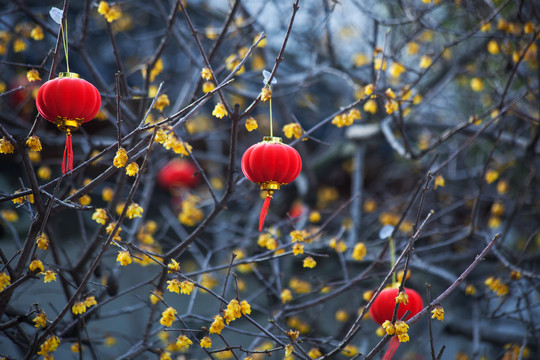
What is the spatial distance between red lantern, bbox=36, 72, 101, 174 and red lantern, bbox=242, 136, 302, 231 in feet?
2.20

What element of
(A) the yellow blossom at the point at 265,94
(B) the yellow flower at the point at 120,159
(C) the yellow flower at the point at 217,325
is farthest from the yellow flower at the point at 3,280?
(A) the yellow blossom at the point at 265,94

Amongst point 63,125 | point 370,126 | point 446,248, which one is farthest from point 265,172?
point 446,248

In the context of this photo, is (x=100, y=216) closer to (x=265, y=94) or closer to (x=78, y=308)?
(x=78, y=308)

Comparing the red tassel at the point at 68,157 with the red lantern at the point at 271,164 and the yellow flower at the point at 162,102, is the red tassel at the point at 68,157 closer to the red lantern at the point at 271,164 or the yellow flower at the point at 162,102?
the yellow flower at the point at 162,102

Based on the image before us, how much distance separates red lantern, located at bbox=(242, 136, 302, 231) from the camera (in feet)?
6.52

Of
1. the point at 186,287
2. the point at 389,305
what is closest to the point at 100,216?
the point at 186,287

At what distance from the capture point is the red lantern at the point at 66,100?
1.89 meters

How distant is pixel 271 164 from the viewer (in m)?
1.99

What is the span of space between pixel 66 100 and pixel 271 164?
83cm

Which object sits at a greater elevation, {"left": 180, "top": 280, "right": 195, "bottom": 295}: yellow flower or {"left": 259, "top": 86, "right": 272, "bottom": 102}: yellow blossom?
{"left": 259, "top": 86, "right": 272, "bottom": 102}: yellow blossom

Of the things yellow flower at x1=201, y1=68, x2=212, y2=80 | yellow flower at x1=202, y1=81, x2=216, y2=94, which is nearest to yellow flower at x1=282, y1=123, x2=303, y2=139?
yellow flower at x1=202, y1=81, x2=216, y2=94

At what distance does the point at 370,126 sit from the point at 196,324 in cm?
254

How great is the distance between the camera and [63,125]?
6.48 feet

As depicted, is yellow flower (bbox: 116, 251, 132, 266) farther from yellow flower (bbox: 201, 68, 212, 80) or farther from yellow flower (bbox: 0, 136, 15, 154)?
yellow flower (bbox: 201, 68, 212, 80)
